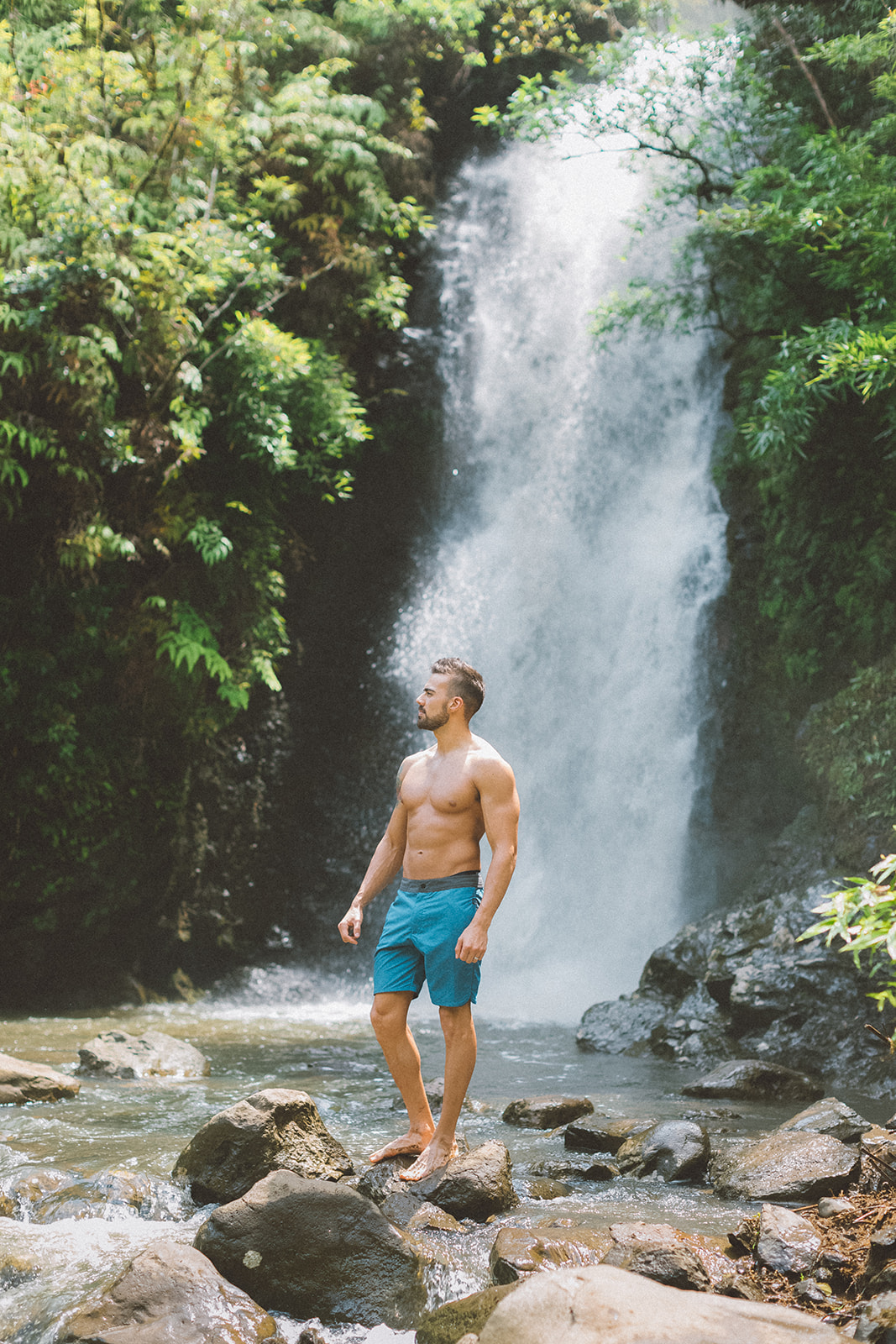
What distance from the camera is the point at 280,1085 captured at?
608 cm

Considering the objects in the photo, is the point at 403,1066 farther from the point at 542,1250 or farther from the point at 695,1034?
the point at 695,1034

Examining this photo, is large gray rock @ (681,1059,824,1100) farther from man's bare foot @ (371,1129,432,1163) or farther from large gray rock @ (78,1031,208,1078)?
large gray rock @ (78,1031,208,1078)

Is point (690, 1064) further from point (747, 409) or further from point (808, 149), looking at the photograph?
point (808, 149)

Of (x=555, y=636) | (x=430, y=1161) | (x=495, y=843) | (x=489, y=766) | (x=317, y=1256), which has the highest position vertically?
(x=555, y=636)

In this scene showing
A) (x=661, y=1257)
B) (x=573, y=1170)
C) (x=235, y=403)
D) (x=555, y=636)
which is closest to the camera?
(x=661, y=1257)

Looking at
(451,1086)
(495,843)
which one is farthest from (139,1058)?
(495,843)

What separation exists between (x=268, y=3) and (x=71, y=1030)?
12.8 m

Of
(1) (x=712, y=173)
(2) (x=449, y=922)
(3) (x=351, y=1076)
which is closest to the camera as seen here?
(2) (x=449, y=922)

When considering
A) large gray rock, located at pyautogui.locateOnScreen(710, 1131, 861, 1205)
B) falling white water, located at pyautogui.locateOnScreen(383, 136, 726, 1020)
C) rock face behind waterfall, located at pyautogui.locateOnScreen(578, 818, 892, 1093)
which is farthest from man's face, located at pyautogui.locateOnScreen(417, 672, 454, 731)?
falling white water, located at pyautogui.locateOnScreen(383, 136, 726, 1020)

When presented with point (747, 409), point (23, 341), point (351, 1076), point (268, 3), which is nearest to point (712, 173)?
point (747, 409)

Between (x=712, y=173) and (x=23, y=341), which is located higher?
(x=712, y=173)

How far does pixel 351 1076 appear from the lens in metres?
6.44

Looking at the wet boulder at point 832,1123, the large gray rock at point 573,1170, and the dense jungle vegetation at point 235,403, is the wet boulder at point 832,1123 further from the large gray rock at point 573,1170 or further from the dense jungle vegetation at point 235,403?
the dense jungle vegetation at point 235,403

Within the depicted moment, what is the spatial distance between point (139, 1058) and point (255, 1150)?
286 cm
